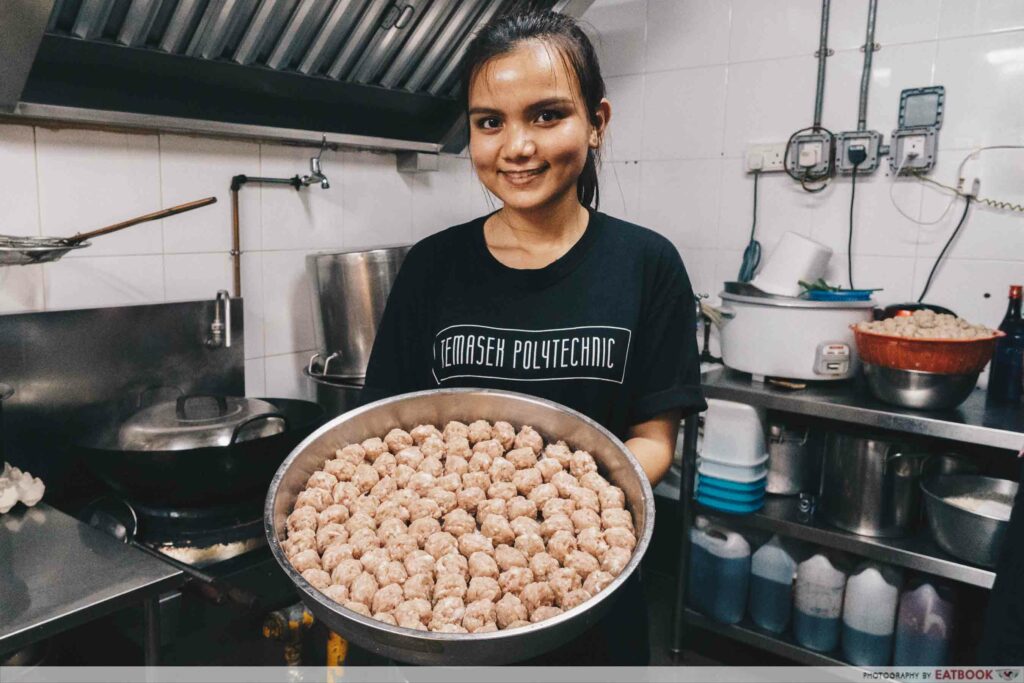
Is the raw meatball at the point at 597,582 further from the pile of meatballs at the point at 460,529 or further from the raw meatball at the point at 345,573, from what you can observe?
the raw meatball at the point at 345,573

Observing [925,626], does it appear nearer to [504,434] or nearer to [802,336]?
[802,336]

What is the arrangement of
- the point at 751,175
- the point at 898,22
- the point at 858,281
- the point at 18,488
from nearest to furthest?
the point at 18,488, the point at 898,22, the point at 858,281, the point at 751,175

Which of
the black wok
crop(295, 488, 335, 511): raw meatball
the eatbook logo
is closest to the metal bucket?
the black wok

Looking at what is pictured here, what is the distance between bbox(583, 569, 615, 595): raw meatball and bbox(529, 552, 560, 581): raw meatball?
51mm

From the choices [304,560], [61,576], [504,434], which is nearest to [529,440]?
[504,434]

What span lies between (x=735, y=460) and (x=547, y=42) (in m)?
1.59

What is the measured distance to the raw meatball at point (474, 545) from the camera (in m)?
0.88

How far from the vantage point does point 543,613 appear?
0.79m

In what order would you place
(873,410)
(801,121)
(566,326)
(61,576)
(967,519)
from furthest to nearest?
1. (801,121)
2. (873,410)
3. (967,519)
4. (61,576)
5. (566,326)

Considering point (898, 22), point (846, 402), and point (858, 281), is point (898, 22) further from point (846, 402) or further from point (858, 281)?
point (846, 402)

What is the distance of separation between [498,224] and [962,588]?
75.6 inches

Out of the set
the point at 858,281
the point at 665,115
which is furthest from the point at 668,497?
the point at 665,115

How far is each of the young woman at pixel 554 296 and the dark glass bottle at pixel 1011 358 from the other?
1464 mm

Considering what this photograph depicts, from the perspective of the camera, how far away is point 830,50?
8.05ft
